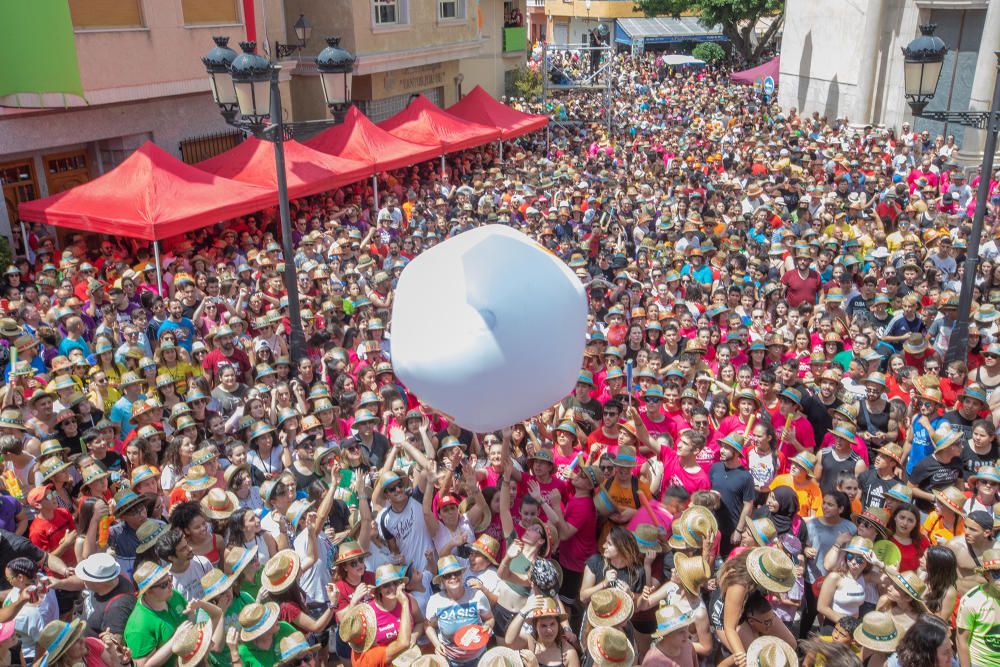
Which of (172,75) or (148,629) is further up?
(172,75)

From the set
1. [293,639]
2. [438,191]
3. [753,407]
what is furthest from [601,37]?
[293,639]

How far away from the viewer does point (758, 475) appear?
589 cm

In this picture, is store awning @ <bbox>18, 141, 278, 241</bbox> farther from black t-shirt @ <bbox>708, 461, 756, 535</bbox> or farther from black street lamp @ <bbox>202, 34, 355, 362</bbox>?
black t-shirt @ <bbox>708, 461, 756, 535</bbox>

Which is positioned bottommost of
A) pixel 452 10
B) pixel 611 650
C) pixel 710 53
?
pixel 611 650

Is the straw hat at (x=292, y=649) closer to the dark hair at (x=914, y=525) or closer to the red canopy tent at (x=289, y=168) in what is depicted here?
the dark hair at (x=914, y=525)

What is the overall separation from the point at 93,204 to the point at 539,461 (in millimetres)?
8559

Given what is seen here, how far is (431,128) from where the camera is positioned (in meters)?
18.0

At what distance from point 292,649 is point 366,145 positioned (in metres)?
13.0

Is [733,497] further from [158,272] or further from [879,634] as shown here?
[158,272]

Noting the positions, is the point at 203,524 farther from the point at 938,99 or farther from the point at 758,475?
the point at 938,99

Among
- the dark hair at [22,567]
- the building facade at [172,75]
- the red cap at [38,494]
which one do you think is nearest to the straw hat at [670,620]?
the dark hair at [22,567]

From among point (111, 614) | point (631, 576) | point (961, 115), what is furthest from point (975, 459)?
point (111, 614)

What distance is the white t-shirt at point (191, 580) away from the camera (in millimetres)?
4656

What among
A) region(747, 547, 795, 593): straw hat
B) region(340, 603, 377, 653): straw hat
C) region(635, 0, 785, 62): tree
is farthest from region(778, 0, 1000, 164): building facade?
region(340, 603, 377, 653): straw hat
